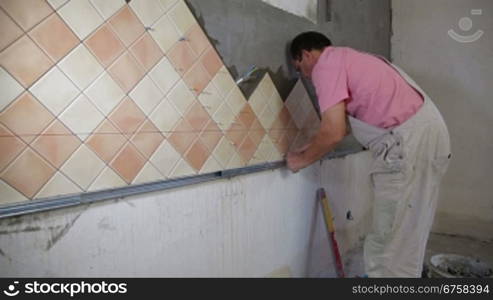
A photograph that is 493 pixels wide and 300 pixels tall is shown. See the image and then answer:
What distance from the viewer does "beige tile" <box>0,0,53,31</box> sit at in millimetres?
688

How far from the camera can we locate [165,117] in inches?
39.3

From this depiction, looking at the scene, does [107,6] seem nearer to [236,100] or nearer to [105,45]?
[105,45]

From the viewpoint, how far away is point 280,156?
1534 mm

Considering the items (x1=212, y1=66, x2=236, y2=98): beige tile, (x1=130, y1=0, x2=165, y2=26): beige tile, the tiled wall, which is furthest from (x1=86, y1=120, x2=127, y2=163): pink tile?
(x1=212, y1=66, x2=236, y2=98): beige tile

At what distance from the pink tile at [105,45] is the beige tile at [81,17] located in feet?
0.05

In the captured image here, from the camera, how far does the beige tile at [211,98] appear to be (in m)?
1.12

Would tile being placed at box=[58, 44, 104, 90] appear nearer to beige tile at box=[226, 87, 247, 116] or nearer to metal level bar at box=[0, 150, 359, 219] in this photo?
metal level bar at box=[0, 150, 359, 219]

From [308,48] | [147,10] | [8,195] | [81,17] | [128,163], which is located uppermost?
[308,48]

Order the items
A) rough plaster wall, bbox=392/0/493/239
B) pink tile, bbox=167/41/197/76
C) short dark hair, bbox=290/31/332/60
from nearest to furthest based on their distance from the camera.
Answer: pink tile, bbox=167/41/197/76 → short dark hair, bbox=290/31/332/60 → rough plaster wall, bbox=392/0/493/239

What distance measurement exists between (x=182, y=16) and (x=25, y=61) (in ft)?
1.59

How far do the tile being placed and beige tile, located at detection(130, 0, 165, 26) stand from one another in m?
0.20

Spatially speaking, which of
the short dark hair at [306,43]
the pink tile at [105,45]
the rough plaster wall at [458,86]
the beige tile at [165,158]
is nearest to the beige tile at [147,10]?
A: the pink tile at [105,45]

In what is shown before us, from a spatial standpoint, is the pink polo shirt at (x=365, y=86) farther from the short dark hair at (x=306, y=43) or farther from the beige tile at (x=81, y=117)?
the beige tile at (x=81, y=117)

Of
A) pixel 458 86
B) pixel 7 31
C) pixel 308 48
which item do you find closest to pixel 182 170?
pixel 7 31
